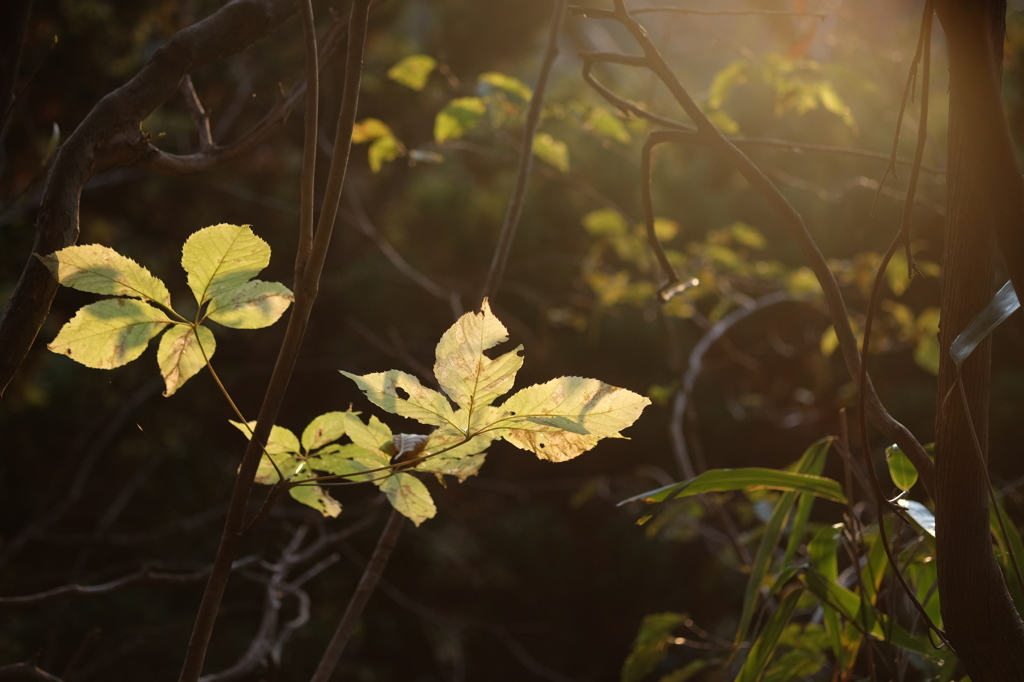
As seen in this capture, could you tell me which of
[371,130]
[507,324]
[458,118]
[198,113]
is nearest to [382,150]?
[371,130]

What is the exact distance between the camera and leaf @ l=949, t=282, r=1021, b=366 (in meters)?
0.30

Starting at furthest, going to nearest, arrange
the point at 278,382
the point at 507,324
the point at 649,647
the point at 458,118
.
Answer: the point at 507,324
the point at 458,118
the point at 649,647
the point at 278,382

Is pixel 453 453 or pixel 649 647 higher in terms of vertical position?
pixel 453 453

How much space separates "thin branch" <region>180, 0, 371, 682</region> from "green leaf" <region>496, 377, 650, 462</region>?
4.1 inches

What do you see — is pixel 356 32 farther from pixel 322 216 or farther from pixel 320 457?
pixel 320 457

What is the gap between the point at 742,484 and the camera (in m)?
0.49

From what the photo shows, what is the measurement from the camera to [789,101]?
1.63 m

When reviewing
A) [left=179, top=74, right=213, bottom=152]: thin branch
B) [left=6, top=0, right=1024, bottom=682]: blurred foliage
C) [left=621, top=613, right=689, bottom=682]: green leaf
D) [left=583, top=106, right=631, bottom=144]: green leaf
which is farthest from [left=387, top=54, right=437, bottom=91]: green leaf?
[left=621, top=613, right=689, bottom=682]: green leaf

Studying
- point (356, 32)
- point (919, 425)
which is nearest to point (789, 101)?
point (356, 32)

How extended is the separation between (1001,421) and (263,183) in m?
3.56

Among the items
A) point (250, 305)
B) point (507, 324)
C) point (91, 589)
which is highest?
point (250, 305)

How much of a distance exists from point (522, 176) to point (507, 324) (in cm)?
233

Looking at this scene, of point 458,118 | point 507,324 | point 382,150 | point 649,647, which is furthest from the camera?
point 507,324

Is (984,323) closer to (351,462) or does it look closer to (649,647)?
(351,462)
